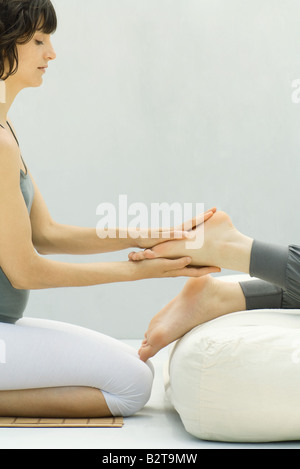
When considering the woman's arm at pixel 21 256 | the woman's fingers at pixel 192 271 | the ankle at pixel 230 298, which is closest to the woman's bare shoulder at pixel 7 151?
the woman's arm at pixel 21 256

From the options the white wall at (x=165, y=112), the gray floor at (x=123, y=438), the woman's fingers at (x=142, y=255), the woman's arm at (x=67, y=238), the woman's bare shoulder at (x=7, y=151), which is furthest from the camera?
Answer: the white wall at (x=165, y=112)

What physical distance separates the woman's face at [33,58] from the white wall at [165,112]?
64.5 inches

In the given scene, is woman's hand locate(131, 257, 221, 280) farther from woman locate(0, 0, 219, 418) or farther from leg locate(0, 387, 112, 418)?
leg locate(0, 387, 112, 418)

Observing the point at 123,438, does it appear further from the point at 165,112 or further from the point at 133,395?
the point at 165,112

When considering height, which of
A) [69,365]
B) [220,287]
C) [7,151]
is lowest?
[69,365]

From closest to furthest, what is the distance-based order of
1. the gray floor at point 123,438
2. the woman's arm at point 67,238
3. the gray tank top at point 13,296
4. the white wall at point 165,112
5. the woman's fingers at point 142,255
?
the gray floor at point 123,438, the gray tank top at point 13,296, the woman's fingers at point 142,255, the woman's arm at point 67,238, the white wall at point 165,112

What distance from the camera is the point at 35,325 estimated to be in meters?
1.96

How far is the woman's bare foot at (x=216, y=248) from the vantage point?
197 cm

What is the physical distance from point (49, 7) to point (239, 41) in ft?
6.25

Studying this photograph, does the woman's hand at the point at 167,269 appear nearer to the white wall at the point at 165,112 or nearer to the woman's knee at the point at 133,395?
the woman's knee at the point at 133,395

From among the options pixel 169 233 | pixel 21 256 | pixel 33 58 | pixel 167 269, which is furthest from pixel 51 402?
pixel 33 58

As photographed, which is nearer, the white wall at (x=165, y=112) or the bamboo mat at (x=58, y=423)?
the bamboo mat at (x=58, y=423)

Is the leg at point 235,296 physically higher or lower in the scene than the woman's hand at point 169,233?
lower

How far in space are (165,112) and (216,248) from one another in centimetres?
172
